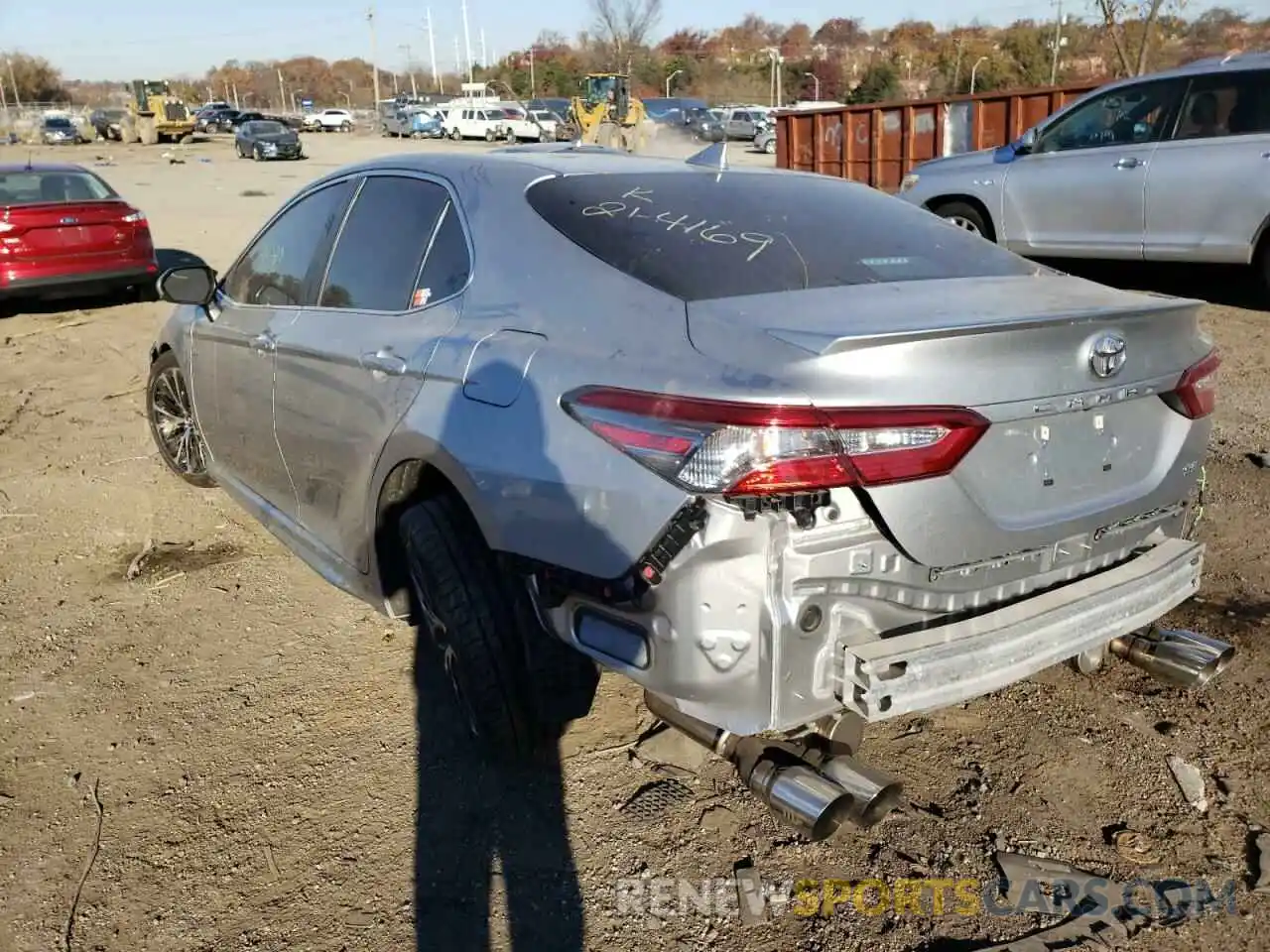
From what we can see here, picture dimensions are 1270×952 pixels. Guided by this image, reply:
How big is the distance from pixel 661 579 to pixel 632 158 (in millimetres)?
1848

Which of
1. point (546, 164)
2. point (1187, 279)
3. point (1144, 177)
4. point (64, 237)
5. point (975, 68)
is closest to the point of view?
point (546, 164)

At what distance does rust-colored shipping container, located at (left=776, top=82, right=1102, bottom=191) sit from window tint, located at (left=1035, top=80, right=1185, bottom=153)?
2.73m

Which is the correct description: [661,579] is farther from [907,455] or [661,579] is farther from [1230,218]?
[1230,218]

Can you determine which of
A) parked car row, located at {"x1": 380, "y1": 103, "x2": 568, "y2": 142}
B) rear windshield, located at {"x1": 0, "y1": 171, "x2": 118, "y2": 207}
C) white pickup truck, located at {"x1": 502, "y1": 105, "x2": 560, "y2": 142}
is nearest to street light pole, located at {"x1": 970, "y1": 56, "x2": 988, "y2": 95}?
parked car row, located at {"x1": 380, "y1": 103, "x2": 568, "y2": 142}

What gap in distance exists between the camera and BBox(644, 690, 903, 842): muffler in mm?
2373

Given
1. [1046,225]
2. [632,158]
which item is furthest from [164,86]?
[632,158]

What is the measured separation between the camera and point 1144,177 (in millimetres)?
8367

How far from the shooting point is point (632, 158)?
3564 mm

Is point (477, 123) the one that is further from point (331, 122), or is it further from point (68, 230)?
point (68, 230)

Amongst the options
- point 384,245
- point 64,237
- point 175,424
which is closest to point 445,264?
point 384,245

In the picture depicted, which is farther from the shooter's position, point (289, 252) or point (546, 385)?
point (289, 252)

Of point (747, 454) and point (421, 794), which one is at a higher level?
point (747, 454)

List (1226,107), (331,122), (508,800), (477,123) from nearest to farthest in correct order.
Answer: (508,800)
(1226,107)
(477,123)
(331,122)

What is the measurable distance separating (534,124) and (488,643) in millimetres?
45642
